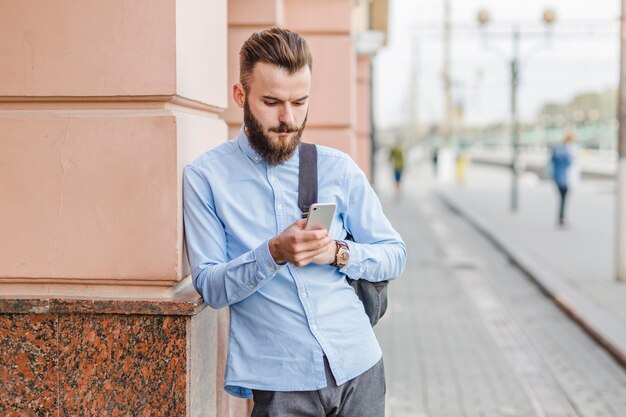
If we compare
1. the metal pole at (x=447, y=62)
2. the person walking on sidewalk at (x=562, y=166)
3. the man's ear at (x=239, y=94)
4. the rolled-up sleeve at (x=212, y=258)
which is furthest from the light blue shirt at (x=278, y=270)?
the metal pole at (x=447, y=62)

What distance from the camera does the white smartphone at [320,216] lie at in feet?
Result: 7.53

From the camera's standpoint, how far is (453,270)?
45.0 feet

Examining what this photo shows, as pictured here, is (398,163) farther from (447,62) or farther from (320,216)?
(320,216)

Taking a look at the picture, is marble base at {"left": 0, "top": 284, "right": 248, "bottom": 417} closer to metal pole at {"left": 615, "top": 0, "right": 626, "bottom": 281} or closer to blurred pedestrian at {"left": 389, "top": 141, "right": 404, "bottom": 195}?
metal pole at {"left": 615, "top": 0, "right": 626, "bottom": 281}

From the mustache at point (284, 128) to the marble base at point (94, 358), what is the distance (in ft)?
1.94

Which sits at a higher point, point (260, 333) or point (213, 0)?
point (213, 0)

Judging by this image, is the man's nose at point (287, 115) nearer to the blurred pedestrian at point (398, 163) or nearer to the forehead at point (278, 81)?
the forehead at point (278, 81)

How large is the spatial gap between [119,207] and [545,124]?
11912cm

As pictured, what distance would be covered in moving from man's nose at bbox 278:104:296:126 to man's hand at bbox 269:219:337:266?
33 cm

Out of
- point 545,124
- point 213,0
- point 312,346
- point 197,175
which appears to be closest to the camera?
point 312,346

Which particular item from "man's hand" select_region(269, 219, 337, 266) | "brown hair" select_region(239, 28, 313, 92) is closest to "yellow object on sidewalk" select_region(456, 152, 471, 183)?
"brown hair" select_region(239, 28, 313, 92)

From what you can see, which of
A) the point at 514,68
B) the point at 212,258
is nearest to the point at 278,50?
the point at 212,258

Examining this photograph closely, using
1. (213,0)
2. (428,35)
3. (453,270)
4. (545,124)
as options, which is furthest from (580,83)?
(213,0)

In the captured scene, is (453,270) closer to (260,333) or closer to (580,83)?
(260,333)
